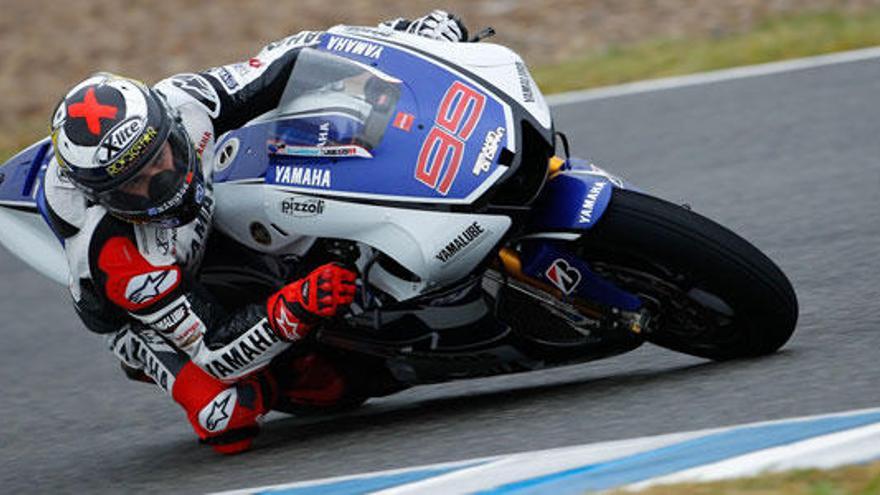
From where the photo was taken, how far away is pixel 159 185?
15.5 feet

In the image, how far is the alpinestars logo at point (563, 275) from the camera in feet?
15.8

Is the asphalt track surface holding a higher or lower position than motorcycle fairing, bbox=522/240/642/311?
lower

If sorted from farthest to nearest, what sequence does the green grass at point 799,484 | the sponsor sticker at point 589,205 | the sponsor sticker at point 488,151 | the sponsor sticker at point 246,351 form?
the sponsor sticker at point 246,351, the sponsor sticker at point 589,205, the sponsor sticker at point 488,151, the green grass at point 799,484

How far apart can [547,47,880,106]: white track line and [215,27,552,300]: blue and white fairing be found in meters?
4.39

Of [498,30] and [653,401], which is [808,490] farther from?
[498,30]

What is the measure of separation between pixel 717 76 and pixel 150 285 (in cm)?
490

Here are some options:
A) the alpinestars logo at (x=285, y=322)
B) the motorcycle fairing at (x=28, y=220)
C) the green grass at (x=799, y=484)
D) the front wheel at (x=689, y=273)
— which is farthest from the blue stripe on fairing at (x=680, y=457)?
the motorcycle fairing at (x=28, y=220)

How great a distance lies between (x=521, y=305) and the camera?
4.99 meters

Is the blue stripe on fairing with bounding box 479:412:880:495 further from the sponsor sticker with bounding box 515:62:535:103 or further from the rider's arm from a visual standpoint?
the sponsor sticker with bounding box 515:62:535:103

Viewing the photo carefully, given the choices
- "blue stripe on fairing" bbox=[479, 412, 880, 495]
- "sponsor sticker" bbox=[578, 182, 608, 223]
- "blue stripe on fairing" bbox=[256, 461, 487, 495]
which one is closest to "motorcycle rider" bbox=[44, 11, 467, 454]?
"blue stripe on fairing" bbox=[256, 461, 487, 495]

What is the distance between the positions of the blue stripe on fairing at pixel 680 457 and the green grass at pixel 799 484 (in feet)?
0.56

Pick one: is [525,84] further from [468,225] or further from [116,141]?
[116,141]

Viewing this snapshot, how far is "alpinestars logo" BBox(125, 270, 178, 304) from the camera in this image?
16.3 ft

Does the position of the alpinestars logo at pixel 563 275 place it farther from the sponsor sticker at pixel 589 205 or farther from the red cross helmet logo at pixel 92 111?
the red cross helmet logo at pixel 92 111
